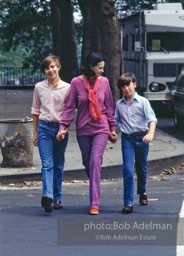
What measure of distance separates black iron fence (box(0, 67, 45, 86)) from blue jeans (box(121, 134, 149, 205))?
49.5m

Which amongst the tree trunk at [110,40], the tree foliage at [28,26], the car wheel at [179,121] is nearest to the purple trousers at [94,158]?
the tree trunk at [110,40]

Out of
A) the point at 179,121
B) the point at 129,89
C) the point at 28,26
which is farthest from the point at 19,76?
the point at 129,89

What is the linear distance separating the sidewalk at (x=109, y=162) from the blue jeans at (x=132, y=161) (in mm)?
2782

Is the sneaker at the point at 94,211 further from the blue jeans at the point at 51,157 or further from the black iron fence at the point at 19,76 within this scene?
the black iron fence at the point at 19,76

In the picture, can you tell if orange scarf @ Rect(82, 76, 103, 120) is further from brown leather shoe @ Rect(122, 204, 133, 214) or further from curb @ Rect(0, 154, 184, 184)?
curb @ Rect(0, 154, 184, 184)

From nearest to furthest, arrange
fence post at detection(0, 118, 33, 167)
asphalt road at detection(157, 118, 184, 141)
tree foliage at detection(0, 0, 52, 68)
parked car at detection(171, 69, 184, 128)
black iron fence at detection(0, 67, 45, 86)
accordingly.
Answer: fence post at detection(0, 118, 33, 167) → asphalt road at detection(157, 118, 184, 141) → parked car at detection(171, 69, 184, 128) → tree foliage at detection(0, 0, 52, 68) → black iron fence at detection(0, 67, 45, 86)

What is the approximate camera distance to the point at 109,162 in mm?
14969

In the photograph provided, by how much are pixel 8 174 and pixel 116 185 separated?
1.53 meters

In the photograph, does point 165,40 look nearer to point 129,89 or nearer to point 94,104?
point 129,89

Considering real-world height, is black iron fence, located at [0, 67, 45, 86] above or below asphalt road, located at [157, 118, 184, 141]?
below

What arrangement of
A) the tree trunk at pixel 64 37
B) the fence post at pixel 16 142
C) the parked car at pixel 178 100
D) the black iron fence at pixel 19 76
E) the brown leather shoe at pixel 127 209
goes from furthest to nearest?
the black iron fence at pixel 19 76, the tree trunk at pixel 64 37, the parked car at pixel 178 100, the fence post at pixel 16 142, the brown leather shoe at pixel 127 209

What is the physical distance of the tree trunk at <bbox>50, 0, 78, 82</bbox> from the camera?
131ft

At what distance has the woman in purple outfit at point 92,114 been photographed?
1066 cm

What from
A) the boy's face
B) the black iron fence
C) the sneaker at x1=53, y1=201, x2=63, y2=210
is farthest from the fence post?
the black iron fence
